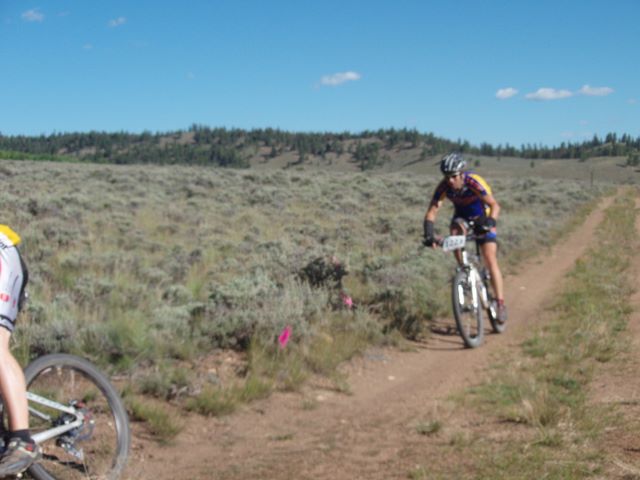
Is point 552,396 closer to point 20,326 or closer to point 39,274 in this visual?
point 20,326

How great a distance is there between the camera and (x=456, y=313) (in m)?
6.90

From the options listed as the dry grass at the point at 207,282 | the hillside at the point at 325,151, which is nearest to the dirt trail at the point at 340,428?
the dry grass at the point at 207,282

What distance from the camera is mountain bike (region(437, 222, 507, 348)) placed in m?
6.94

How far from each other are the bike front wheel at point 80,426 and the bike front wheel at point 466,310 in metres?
4.16

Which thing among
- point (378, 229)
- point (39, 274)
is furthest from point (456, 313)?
point (378, 229)

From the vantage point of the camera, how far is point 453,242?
691cm

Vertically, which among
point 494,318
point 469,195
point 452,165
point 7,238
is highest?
point 452,165

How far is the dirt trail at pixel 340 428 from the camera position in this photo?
3926 mm

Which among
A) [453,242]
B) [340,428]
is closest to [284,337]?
[340,428]

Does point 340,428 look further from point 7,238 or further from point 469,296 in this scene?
point 469,296

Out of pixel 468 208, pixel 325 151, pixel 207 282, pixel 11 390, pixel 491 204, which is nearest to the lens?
pixel 11 390

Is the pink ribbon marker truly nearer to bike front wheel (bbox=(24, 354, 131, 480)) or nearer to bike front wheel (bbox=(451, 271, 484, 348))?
bike front wheel (bbox=(451, 271, 484, 348))

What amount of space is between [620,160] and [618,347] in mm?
80357

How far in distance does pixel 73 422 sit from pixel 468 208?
522cm
